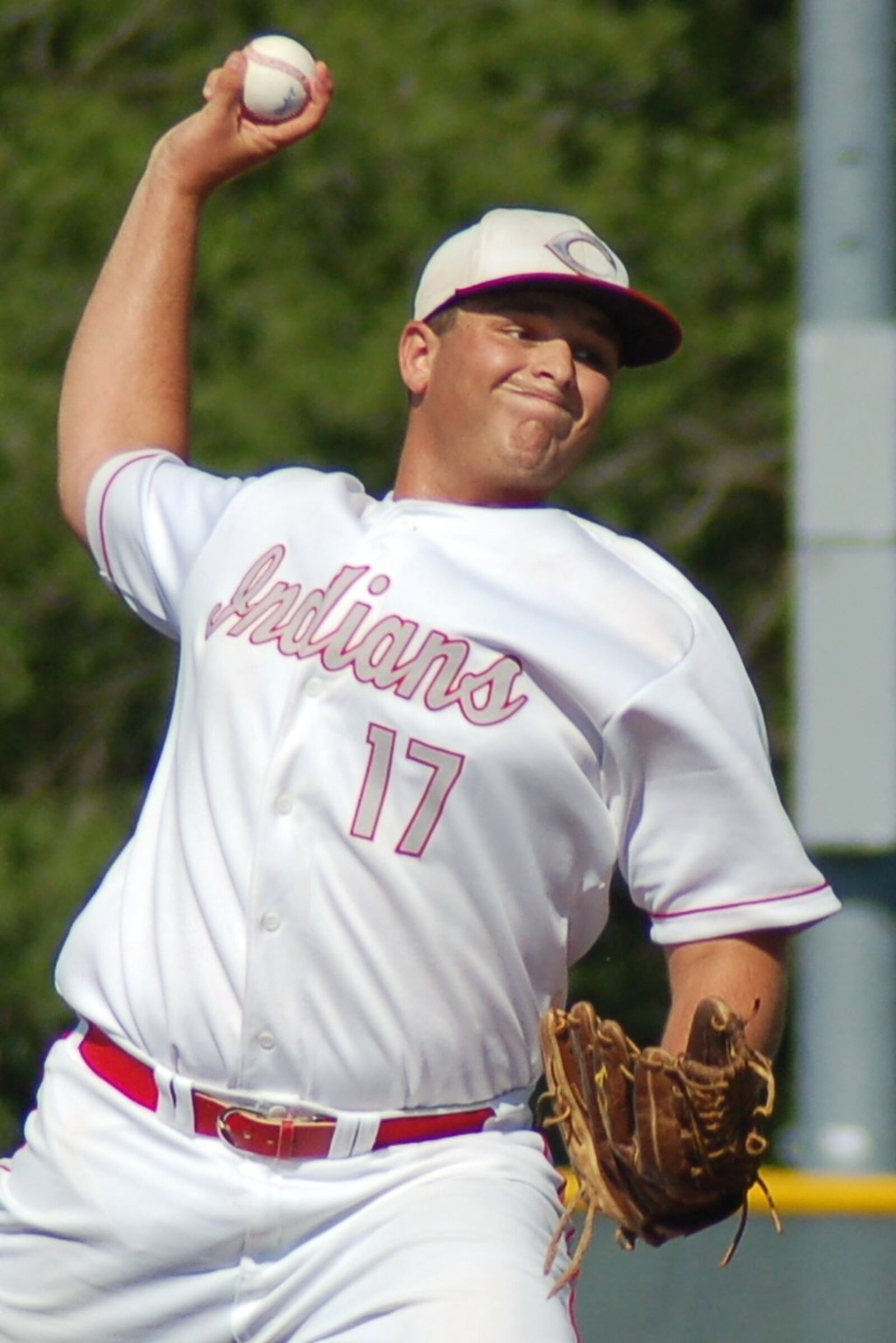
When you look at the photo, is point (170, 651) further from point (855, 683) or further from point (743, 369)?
point (855, 683)

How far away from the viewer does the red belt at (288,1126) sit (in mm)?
2857

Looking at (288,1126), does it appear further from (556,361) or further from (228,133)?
(228,133)

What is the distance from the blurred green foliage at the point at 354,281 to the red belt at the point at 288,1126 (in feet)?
19.3

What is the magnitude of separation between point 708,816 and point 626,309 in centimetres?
74

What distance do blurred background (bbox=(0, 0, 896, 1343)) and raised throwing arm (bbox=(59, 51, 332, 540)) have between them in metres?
5.20

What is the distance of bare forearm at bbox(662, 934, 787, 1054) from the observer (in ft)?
Answer: 8.89

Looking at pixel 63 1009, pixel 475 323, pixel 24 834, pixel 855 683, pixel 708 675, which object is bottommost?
pixel 63 1009

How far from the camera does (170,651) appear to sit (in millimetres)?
9633

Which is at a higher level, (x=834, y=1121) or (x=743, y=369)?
(x=743, y=369)

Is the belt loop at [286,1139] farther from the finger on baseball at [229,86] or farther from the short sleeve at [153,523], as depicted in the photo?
the finger on baseball at [229,86]

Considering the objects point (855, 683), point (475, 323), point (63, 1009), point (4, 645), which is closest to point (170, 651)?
point (4, 645)

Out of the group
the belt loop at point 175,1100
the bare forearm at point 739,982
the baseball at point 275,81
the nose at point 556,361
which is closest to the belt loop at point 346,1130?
the belt loop at point 175,1100

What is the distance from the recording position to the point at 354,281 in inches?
364

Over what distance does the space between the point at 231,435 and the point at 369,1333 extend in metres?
6.21
